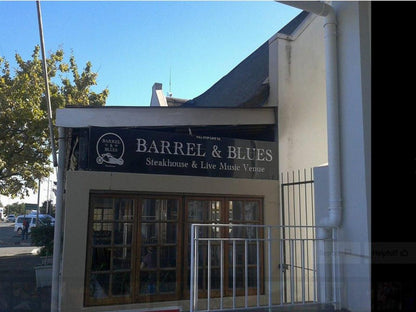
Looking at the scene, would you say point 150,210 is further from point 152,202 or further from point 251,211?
point 251,211

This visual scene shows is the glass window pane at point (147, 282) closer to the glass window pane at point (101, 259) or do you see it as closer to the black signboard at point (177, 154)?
the glass window pane at point (101, 259)

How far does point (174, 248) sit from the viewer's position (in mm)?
6438

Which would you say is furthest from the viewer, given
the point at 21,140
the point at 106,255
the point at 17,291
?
the point at 21,140

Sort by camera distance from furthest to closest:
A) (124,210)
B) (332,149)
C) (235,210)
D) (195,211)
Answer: (235,210), (195,211), (124,210), (332,149)

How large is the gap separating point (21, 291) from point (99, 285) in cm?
390

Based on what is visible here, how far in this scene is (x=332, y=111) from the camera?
4570 millimetres

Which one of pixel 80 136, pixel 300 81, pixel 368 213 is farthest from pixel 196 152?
pixel 368 213

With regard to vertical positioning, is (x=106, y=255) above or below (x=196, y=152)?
below

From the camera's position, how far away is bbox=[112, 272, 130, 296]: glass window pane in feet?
19.8

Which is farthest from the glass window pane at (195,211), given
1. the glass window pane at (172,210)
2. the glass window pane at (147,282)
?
the glass window pane at (147,282)

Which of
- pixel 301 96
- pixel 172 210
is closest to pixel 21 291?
pixel 172 210
